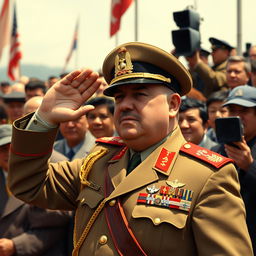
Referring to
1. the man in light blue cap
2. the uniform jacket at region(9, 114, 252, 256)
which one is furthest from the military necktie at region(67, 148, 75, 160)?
the uniform jacket at region(9, 114, 252, 256)

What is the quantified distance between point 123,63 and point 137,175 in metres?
0.60

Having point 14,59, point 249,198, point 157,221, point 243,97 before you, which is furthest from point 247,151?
point 14,59

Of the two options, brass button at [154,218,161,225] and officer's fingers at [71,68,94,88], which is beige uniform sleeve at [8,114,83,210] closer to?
officer's fingers at [71,68,94,88]

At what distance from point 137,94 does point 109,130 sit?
11.7 feet

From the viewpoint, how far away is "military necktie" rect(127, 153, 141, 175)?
285 cm

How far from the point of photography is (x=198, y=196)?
2553 mm

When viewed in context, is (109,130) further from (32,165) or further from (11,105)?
(32,165)

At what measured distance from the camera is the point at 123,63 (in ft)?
9.34

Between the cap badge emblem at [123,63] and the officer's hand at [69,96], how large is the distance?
0.40 ft

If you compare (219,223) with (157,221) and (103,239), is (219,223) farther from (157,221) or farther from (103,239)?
(103,239)

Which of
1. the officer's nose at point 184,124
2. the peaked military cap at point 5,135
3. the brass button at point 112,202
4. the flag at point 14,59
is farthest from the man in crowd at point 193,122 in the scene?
the flag at point 14,59

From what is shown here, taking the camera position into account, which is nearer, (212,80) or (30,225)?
(30,225)

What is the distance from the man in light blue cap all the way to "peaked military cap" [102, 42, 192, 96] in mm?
995

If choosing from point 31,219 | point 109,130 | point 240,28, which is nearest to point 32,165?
point 31,219
